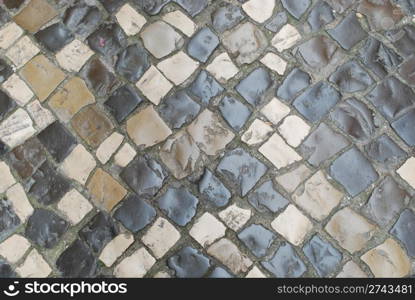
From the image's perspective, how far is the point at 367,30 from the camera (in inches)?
118

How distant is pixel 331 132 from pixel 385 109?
28cm

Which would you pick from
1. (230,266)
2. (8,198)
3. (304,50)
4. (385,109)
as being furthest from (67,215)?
(385,109)

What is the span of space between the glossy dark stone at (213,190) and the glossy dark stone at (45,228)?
658 millimetres

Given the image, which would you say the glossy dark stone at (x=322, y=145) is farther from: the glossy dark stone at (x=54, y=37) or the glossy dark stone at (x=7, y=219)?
the glossy dark stone at (x=7, y=219)

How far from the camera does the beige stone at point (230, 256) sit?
282 centimetres

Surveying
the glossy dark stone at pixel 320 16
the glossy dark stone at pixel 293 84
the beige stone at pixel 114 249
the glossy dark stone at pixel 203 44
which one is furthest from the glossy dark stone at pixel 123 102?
the glossy dark stone at pixel 320 16

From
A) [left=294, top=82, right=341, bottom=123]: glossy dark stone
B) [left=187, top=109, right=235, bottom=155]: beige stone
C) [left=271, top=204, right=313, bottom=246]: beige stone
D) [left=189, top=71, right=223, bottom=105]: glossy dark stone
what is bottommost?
[left=271, top=204, right=313, bottom=246]: beige stone

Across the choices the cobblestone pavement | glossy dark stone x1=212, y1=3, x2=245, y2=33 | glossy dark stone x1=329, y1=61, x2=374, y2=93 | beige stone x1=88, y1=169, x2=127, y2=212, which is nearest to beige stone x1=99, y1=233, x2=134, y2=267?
the cobblestone pavement

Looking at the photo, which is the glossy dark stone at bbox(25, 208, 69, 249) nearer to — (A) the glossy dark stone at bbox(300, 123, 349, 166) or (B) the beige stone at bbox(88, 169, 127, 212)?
(B) the beige stone at bbox(88, 169, 127, 212)

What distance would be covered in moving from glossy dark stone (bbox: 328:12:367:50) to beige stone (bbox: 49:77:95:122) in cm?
122

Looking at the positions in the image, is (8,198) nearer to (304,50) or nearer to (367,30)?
(304,50)

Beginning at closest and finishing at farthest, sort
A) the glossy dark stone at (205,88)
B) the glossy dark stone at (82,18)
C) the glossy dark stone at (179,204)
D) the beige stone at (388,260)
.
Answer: the beige stone at (388,260), the glossy dark stone at (179,204), the glossy dark stone at (205,88), the glossy dark stone at (82,18)

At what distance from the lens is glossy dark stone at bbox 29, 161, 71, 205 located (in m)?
2.91

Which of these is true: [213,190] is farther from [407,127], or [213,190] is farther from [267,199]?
[407,127]
